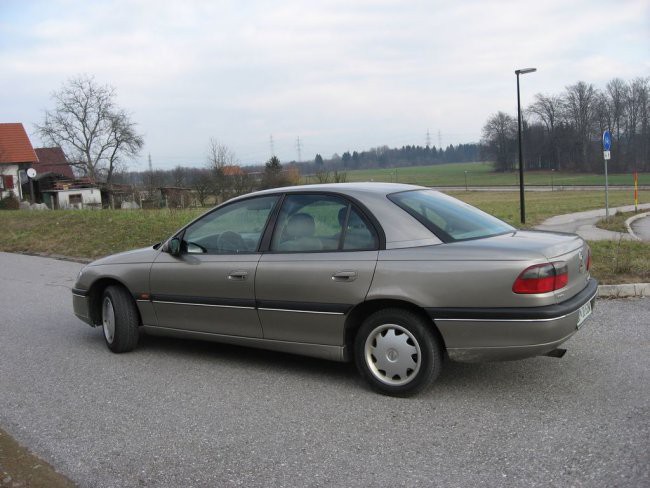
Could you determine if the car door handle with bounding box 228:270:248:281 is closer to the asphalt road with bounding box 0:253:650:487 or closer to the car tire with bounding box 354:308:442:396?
the asphalt road with bounding box 0:253:650:487

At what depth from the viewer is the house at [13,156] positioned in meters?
55.8

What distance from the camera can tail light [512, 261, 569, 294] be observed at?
404 cm

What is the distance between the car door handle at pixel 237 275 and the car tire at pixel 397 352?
1.08 m

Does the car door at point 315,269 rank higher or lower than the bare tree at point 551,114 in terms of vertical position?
lower

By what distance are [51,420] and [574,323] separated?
3651 mm

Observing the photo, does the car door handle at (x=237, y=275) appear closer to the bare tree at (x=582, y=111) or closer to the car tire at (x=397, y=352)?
the car tire at (x=397, y=352)

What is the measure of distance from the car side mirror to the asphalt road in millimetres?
999

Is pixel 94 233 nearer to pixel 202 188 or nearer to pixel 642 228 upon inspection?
pixel 642 228

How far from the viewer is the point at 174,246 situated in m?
5.59

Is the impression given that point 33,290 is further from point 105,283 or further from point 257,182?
point 257,182

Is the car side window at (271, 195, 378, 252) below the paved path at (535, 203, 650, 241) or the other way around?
the other way around

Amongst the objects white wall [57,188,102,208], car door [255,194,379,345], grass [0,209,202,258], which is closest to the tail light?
car door [255,194,379,345]

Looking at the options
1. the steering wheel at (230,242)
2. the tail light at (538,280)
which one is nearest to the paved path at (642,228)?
the tail light at (538,280)

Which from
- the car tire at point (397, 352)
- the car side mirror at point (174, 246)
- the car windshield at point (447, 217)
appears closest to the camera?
the car tire at point (397, 352)
